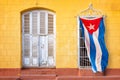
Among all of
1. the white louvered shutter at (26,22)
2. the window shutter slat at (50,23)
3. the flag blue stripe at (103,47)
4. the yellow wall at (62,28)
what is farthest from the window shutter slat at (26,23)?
the flag blue stripe at (103,47)

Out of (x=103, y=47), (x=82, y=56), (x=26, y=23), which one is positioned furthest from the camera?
(x=26, y=23)

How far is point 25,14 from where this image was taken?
1370cm

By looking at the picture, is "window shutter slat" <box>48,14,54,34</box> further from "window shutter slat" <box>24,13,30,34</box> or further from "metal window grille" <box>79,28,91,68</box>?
"metal window grille" <box>79,28,91,68</box>

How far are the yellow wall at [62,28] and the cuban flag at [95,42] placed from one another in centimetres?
21

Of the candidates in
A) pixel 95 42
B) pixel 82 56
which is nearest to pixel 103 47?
pixel 95 42

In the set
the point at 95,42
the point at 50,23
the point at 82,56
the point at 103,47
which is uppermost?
the point at 50,23

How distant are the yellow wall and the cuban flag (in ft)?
0.70

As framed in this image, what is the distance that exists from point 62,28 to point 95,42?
131 cm

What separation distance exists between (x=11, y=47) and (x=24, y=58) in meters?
0.67

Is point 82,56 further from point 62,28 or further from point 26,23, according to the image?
point 26,23

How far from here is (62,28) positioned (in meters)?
13.5

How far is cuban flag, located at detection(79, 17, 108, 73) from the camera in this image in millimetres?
13414

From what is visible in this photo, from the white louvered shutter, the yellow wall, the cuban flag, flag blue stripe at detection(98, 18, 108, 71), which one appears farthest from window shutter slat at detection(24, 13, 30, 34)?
flag blue stripe at detection(98, 18, 108, 71)

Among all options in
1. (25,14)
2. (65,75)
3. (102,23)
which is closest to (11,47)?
(25,14)
